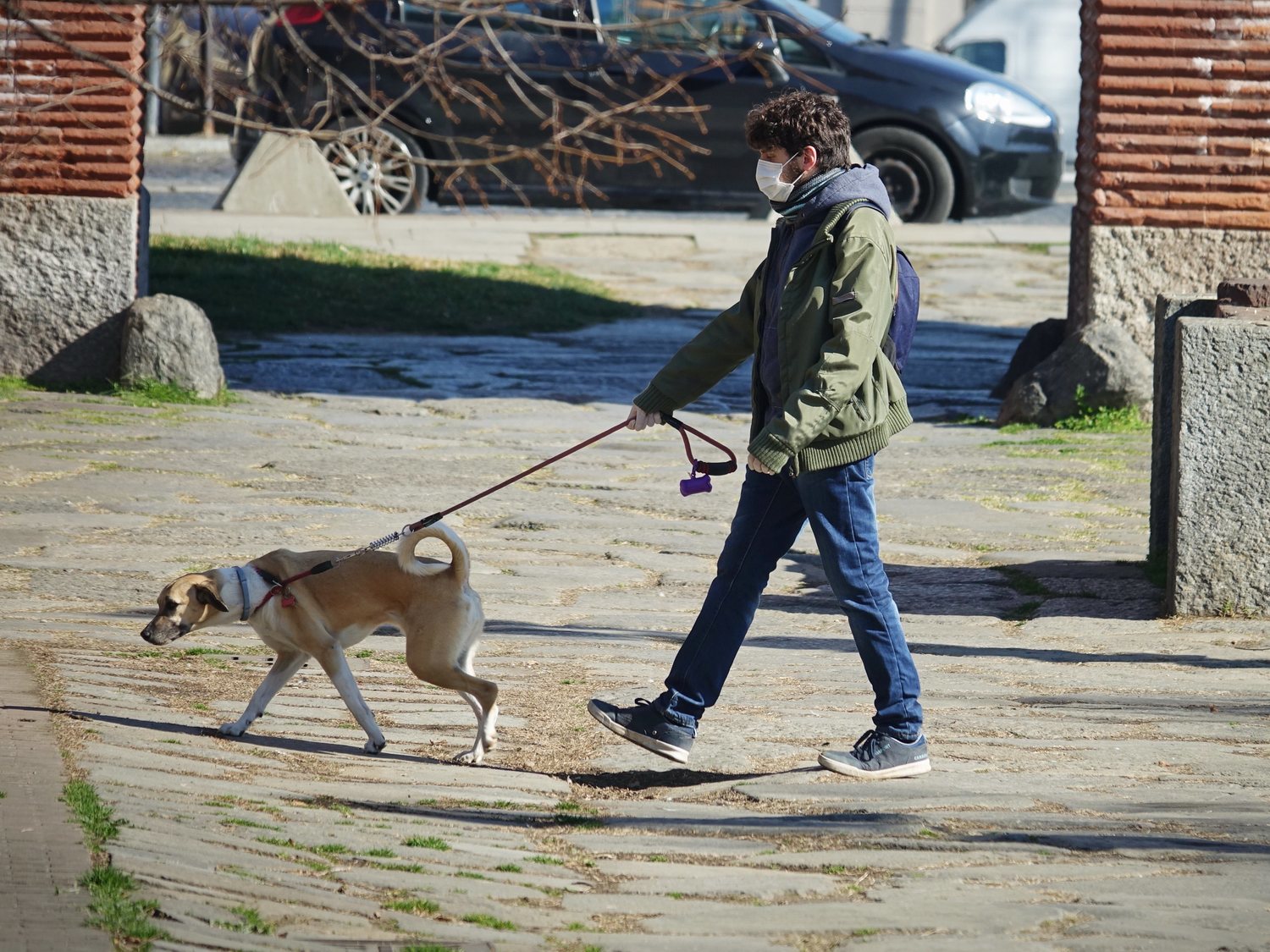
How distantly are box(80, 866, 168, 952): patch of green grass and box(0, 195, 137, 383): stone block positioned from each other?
7276 mm

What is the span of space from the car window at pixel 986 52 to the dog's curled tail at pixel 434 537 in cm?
2841

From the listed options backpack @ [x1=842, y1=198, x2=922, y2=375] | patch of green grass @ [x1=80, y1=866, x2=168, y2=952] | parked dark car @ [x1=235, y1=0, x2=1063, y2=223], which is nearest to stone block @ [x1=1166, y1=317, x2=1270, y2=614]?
backpack @ [x1=842, y1=198, x2=922, y2=375]

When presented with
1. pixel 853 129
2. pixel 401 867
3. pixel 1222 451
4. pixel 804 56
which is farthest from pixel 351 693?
pixel 804 56

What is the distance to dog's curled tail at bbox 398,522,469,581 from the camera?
472 cm

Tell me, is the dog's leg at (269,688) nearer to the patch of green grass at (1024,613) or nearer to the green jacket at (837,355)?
the green jacket at (837,355)

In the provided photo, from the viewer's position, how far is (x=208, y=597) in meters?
5.00

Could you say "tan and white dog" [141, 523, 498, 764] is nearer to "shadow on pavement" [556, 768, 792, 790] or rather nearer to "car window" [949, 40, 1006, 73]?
"shadow on pavement" [556, 768, 792, 790]

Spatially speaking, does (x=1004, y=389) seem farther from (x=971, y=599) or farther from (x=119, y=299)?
(x=119, y=299)

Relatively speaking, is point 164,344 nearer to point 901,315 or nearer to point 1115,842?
point 901,315

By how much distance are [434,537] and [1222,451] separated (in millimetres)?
3108

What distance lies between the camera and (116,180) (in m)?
10.2

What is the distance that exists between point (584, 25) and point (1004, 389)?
7.03 m

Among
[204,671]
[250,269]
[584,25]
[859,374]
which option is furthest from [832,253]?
[250,269]

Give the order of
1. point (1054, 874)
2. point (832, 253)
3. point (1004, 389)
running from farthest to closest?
1. point (1004, 389)
2. point (832, 253)
3. point (1054, 874)
